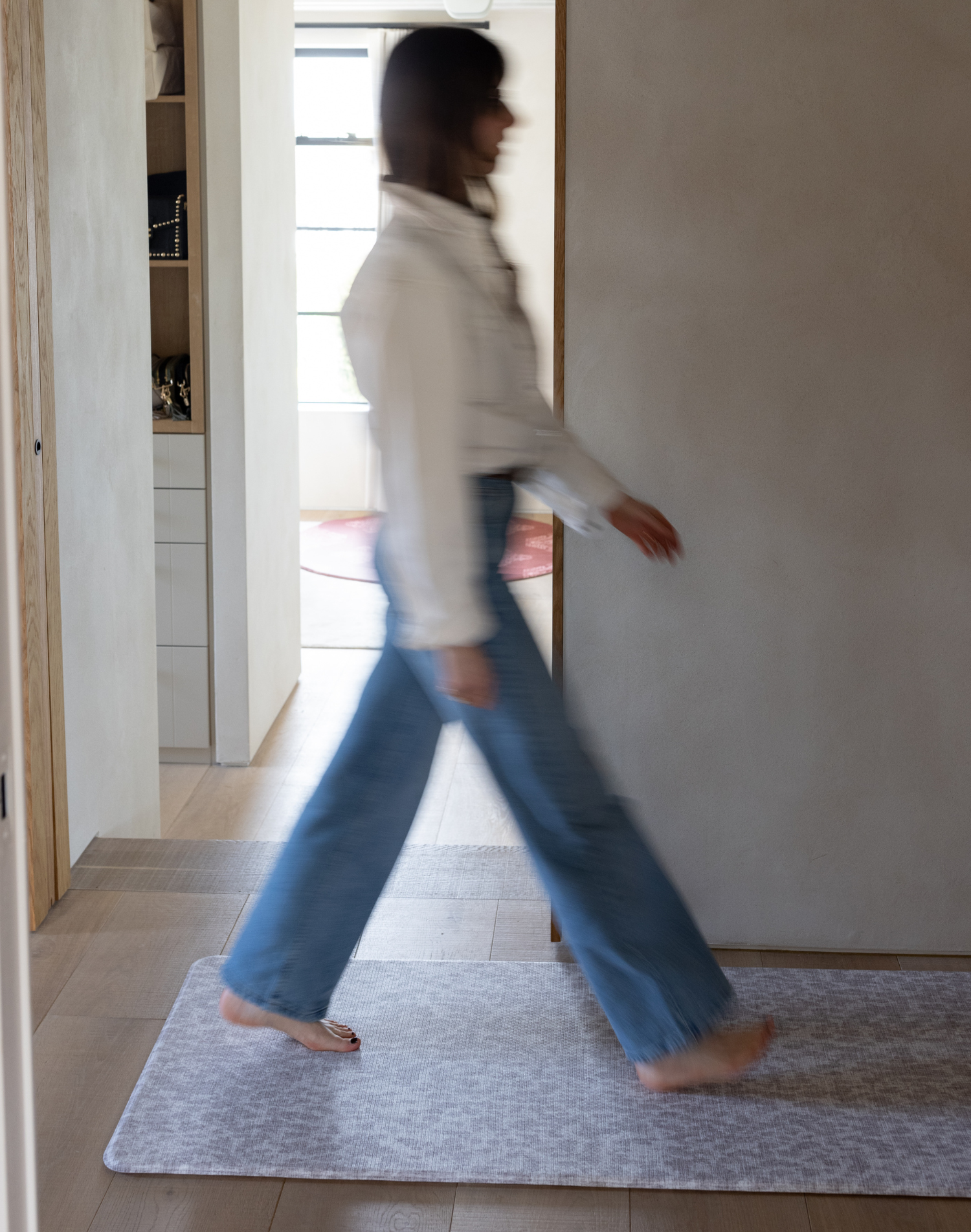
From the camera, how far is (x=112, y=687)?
238 cm

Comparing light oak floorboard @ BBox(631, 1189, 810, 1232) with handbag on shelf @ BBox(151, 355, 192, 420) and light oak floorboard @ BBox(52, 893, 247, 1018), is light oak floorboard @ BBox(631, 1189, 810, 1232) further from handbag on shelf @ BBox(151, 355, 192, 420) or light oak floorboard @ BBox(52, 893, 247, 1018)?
handbag on shelf @ BBox(151, 355, 192, 420)

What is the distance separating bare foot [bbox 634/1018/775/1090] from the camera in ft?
4.97

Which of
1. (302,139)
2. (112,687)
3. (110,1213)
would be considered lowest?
(110,1213)

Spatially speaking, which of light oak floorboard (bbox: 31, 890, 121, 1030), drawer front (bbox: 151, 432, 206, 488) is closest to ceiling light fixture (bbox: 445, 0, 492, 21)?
drawer front (bbox: 151, 432, 206, 488)

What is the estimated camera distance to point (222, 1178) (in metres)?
1.39

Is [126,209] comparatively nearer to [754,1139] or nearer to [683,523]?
[683,523]

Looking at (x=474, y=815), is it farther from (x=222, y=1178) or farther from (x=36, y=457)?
(x=222, y=1178)

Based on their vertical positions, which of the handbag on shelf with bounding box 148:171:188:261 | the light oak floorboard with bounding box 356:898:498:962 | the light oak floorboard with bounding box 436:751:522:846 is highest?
the handbag on shelf with bounding box 148:171:188:261

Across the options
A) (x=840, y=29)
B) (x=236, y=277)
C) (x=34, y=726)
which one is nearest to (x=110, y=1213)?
(x=34, y=726)

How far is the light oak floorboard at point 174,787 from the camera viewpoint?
10.2ft

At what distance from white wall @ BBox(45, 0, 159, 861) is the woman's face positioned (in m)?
0.94

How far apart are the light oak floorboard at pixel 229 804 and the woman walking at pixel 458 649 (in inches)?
53.1

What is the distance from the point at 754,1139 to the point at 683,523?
0.79m

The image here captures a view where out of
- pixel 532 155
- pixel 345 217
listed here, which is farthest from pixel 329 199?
pixel 532 155
